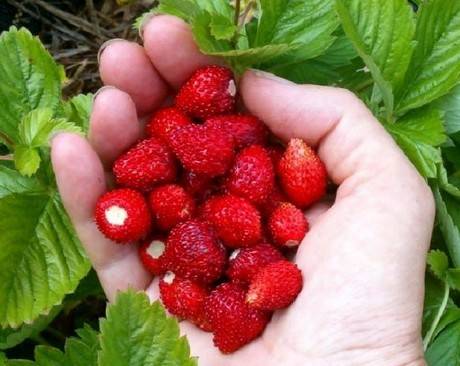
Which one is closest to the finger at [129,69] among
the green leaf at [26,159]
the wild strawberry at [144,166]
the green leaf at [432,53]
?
the wild strawberry at [144,166]

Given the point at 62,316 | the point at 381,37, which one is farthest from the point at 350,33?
the point at 62,316

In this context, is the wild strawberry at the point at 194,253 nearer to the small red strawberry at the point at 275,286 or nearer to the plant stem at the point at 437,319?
the small red strawberry at the point at 275,286

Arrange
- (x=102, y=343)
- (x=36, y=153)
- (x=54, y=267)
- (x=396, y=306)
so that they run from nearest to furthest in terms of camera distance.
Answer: (x=102, y=343) < (x=396, y=306) < (x=36, y=153) < (x=54, y=267)

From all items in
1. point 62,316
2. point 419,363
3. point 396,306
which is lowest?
point 62,316

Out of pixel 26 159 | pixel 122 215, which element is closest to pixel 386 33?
pixel 122 215

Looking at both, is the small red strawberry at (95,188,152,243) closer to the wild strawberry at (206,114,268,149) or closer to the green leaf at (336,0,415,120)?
the wild strawberry at (206,114,268,149)

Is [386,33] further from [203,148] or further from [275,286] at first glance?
[275,286]

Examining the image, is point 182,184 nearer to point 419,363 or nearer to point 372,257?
point 372,257
